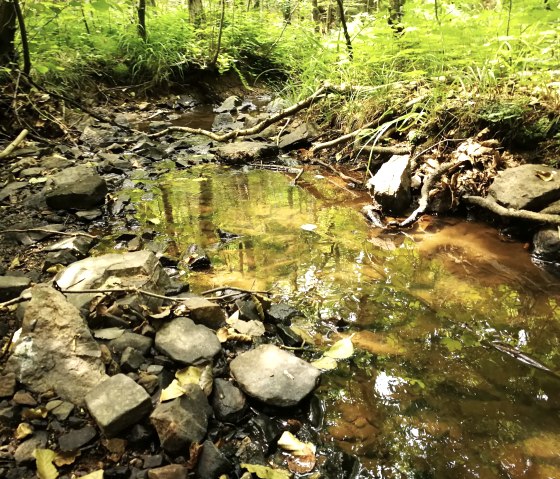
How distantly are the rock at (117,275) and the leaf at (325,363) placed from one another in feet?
2.94

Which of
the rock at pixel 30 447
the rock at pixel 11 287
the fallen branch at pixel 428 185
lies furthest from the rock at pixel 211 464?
the fallen branch at pixel 428 185

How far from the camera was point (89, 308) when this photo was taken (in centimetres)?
204

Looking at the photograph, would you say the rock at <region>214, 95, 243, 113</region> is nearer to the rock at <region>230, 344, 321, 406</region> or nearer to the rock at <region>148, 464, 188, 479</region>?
the rock at <region>230, 344, 321, 406</region>

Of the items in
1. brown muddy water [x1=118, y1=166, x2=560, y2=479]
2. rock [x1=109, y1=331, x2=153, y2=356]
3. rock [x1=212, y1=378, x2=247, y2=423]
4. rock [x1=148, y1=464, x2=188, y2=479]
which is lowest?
brown muddy water [x1=118, y1=166, x2=560, y2=479]

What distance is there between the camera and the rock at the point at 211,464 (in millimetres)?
1439

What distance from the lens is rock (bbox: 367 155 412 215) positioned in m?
3.73

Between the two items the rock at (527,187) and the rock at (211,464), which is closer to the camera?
the rock at (211,464)

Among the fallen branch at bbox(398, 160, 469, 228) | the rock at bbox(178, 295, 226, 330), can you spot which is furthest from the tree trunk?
the fallen branch at bbox(398, 160, 469, 228)

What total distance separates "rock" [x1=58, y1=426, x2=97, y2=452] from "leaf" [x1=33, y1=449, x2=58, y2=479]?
43mm

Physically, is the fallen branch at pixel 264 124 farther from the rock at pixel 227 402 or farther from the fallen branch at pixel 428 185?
the rock at pixel 227 402

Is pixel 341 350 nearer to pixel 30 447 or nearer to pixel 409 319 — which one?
pixel 409 319

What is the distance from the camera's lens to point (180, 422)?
4.95 ft

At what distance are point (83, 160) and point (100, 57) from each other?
170 inches

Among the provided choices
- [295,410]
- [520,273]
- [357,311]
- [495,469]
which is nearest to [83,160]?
[357,311]
